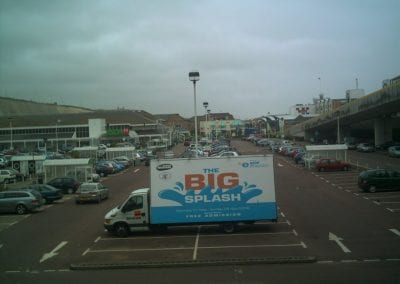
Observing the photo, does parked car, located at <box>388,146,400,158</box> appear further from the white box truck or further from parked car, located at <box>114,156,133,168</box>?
the white box truck

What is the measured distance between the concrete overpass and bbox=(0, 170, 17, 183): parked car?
3850 centimetres

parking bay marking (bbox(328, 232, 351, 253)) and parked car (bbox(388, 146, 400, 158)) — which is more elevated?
parked car (bbox(388, 146, 400, 158))

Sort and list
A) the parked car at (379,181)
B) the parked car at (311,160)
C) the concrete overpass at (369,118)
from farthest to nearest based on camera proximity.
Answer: the concrete overpass at (369,118)
the parked car at (311,160)
the parked car at (379,181)

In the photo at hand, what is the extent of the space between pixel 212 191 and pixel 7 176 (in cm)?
3408

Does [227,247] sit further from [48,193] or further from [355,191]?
[48,193]

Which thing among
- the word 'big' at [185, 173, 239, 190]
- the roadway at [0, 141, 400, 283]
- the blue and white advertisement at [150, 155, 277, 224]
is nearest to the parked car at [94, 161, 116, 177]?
the roadway at [0, 141, 400, 283]

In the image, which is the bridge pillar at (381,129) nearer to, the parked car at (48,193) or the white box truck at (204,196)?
the parked car at (48,193)

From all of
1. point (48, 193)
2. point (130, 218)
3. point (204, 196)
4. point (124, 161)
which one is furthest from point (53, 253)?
point (124, 161)

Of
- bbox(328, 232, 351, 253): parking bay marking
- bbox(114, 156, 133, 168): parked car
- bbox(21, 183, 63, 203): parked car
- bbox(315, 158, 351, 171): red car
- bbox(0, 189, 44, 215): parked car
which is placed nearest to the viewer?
bbox(328, 232, 351, 253): parking bay marking

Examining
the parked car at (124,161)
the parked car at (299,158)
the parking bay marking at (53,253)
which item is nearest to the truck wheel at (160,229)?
the parking bay marking at (53,253)

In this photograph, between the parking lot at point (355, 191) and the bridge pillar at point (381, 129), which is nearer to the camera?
the parking lot at point (355, 191)

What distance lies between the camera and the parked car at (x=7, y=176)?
46331 mm

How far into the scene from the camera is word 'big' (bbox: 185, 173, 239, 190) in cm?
1886


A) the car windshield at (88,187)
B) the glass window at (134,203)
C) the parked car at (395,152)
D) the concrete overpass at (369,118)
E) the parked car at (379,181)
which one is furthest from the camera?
the parked car at (395,152)
